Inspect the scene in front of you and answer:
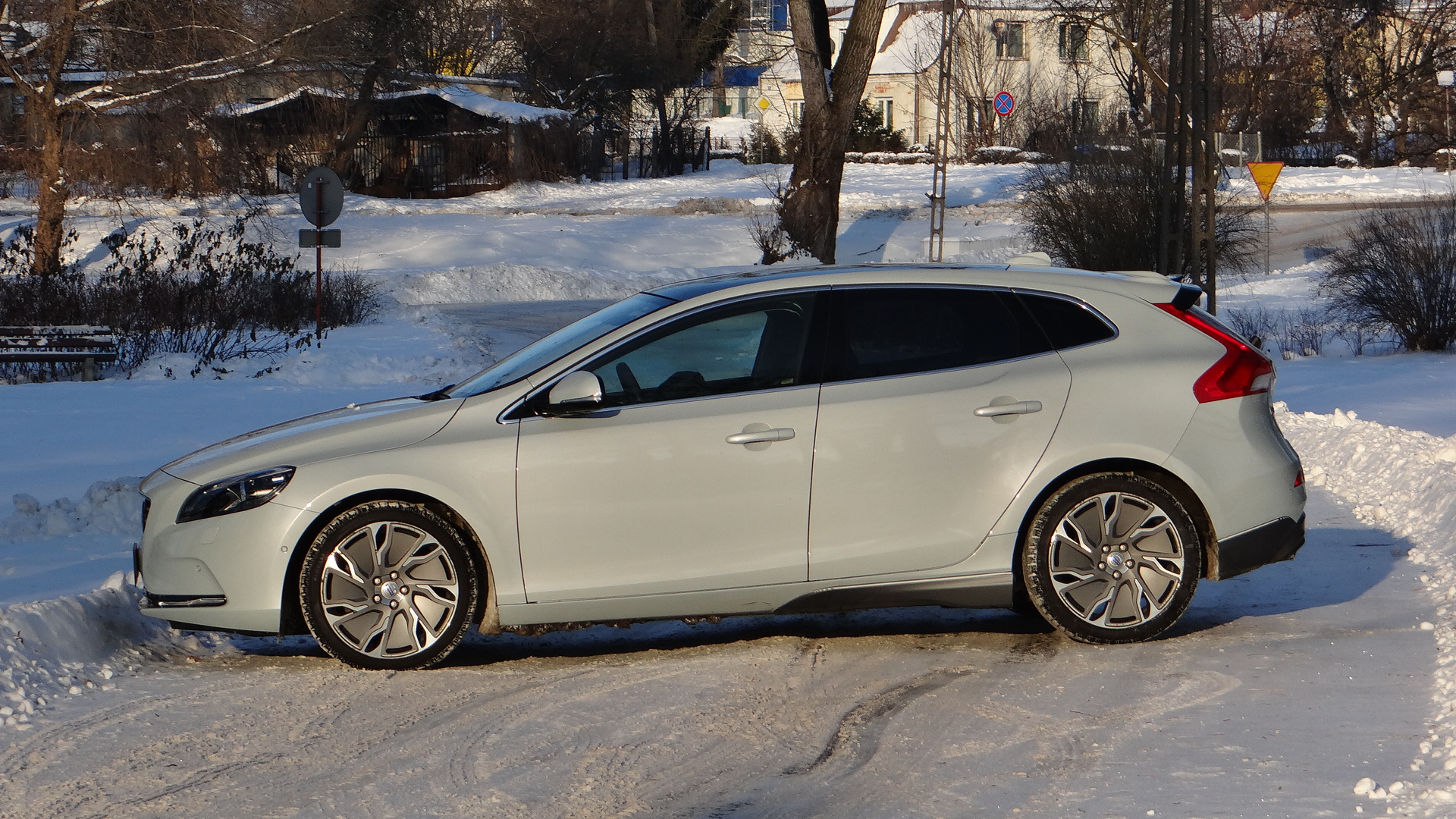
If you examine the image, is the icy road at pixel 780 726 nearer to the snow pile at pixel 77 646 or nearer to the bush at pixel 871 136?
the snow pile at pixel 77 646

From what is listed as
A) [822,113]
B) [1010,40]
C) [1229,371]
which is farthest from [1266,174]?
[1010,40]

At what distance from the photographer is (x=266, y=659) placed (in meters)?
6.42

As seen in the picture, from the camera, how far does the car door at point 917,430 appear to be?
240 inches

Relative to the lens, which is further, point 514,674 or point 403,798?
point 514,674

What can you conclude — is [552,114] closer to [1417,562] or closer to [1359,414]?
[1359,414]

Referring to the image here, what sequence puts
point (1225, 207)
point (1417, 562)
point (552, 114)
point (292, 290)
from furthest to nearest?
point (552, 114) < point (1225, 207) < point (292, 290) < point (1417, 562)

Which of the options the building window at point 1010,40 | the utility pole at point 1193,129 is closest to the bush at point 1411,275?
the utility pole at point 1193,129

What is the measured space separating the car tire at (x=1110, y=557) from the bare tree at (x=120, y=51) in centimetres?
2365

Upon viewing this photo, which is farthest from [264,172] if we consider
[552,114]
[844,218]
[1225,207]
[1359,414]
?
[1359,414]

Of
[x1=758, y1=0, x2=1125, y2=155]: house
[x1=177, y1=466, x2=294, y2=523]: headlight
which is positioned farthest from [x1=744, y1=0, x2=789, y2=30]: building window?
[x1=177, y1=466, x2=294, y2=523]: headlight

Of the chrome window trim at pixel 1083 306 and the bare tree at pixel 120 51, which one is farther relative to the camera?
the bare tree at pixel 120 51

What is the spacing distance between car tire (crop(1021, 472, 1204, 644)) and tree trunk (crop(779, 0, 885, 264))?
2264cm

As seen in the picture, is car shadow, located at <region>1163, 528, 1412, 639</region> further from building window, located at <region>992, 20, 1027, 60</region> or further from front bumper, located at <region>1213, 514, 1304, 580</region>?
building window, located at <region>992, 20, 1027, 60</region>

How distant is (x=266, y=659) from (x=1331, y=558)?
212 inches
